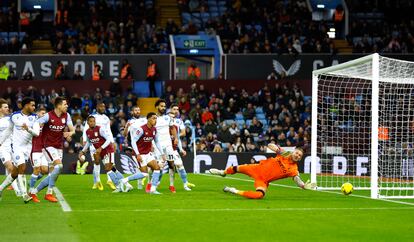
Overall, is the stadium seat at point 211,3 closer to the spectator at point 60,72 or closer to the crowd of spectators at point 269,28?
the crowd of spectators at point 269,28

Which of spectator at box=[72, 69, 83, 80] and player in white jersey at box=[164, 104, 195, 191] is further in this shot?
spectator at box=[72, 69, 83, 80]

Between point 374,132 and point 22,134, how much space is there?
289 inches

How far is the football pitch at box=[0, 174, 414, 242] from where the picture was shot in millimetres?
11836

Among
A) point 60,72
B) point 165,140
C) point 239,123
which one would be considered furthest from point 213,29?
point 165,140

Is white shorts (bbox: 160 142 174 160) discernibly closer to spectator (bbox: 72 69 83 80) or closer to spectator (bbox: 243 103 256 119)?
spectator (bbox: 243 103 256 119)

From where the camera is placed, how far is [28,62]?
3806 cm

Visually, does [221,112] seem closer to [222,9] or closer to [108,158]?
[222,9]

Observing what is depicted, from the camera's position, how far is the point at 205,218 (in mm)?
13938

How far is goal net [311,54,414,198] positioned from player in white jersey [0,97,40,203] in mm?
7118

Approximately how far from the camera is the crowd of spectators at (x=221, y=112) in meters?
33.8

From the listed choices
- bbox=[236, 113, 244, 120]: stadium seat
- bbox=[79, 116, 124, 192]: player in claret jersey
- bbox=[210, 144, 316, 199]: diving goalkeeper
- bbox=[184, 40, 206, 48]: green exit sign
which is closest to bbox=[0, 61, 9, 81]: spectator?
bbox=[184, 40, 206, 48]: green exit sign

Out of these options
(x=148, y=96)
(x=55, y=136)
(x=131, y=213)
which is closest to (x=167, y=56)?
(x=148, y=96)

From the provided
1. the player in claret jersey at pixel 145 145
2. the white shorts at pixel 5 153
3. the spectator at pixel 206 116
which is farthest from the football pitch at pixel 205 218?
the spectator at pixel 206 116

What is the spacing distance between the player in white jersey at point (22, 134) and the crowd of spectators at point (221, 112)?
50.5 feet
